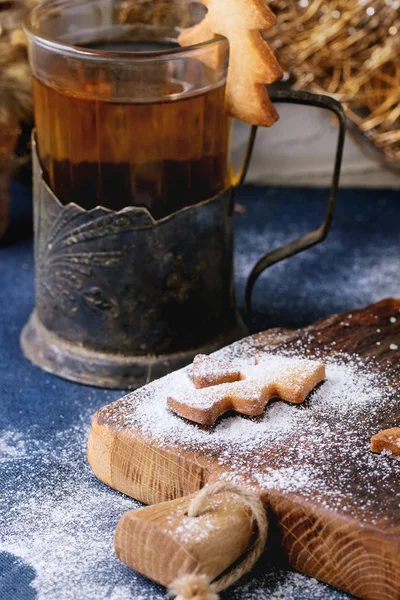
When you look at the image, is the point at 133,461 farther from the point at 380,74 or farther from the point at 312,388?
the point at 380,74

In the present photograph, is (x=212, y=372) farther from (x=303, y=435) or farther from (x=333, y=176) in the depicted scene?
(x=333, y=176)

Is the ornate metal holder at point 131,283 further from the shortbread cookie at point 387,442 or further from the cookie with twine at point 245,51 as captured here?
the shortbread cookie at point 387,442

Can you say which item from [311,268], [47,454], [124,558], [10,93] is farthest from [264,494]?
[10,93]

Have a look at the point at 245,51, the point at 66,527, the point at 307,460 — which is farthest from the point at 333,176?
the point at 66,527

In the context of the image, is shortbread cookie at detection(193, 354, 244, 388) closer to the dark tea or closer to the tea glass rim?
the dark tea

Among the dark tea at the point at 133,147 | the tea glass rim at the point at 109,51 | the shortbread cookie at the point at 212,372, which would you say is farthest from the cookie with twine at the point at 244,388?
the tea glass rim at the point at 109,51

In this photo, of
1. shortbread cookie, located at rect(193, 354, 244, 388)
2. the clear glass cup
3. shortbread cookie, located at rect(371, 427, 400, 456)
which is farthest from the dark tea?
shortbread cookie, located at rect(371, 427, 400, 456)
